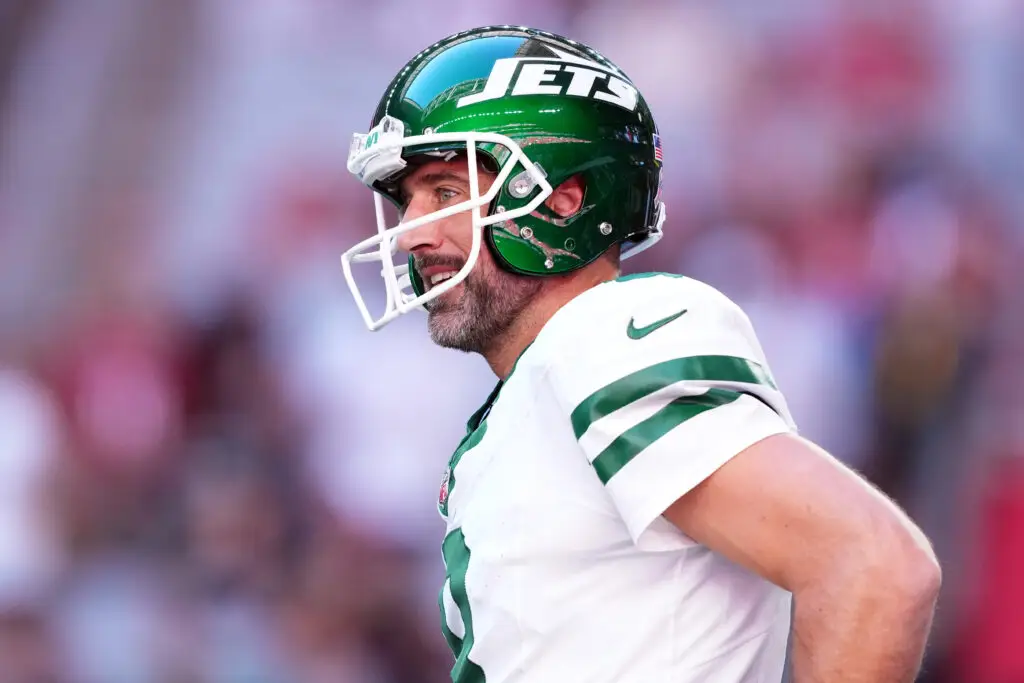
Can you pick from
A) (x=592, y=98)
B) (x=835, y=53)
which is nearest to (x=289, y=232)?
(x=835, y=53)

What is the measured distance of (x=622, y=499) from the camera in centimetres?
121

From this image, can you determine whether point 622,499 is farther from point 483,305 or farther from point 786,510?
point 483,305

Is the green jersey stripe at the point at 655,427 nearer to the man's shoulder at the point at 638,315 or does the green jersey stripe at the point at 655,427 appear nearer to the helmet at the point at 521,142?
the man's shoulder at the point at 638,315

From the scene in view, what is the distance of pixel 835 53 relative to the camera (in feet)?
12.5

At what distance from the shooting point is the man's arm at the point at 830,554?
3.63 feet

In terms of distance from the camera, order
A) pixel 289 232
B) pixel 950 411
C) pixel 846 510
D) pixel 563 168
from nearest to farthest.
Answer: pixel 846 510 < pixel 563 168 < pixel 950 411 < pixel 289 232

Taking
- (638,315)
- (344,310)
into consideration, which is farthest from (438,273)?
(344,310)

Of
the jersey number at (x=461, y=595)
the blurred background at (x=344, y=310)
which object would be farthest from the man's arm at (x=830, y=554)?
the blurred background at (x=344, y=310)

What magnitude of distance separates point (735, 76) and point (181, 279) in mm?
1989

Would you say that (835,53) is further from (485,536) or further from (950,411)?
(485,536)

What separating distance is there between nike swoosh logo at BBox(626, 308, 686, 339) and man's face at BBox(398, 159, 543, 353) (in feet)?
1.28

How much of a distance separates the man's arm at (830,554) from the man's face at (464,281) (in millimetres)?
539

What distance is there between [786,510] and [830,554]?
58mm

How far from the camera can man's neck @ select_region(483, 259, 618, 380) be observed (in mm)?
1646
